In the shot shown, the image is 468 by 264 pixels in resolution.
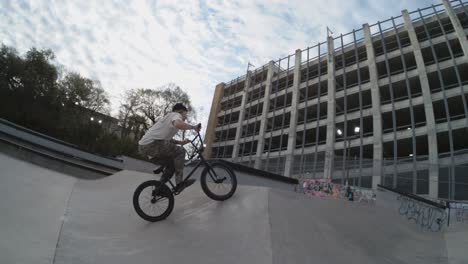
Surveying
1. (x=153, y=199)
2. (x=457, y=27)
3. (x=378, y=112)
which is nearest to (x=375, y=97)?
(x=378, y=112)

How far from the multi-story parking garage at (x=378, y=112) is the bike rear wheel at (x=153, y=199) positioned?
20.8 meters

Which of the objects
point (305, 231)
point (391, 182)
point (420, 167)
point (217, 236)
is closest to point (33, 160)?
point (217, 236)

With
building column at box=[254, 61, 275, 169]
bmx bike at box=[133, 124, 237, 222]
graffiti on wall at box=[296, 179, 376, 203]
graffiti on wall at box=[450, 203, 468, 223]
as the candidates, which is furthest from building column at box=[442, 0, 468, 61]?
bmx bike at box=[133, 124, 237, 222]

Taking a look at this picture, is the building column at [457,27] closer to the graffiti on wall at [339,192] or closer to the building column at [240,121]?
the graffiti on wall at [339,192]

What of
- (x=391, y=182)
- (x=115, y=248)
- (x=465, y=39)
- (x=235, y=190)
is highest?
(x=465, y=39)

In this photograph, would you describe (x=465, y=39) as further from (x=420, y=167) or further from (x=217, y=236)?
(x=217, y=236)

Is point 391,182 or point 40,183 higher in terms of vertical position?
→ point 391,182

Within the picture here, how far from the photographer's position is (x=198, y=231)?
12.0 ft

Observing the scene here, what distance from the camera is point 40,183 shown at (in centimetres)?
607

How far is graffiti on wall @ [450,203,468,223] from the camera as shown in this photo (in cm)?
1761

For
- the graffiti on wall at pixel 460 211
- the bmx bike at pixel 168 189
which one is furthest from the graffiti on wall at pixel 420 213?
the bmx bike at pixel 168 189

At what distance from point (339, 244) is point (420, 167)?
22156mm

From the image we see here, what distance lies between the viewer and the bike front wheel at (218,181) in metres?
4.68

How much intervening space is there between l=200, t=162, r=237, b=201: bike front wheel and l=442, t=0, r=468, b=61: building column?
31993mm
